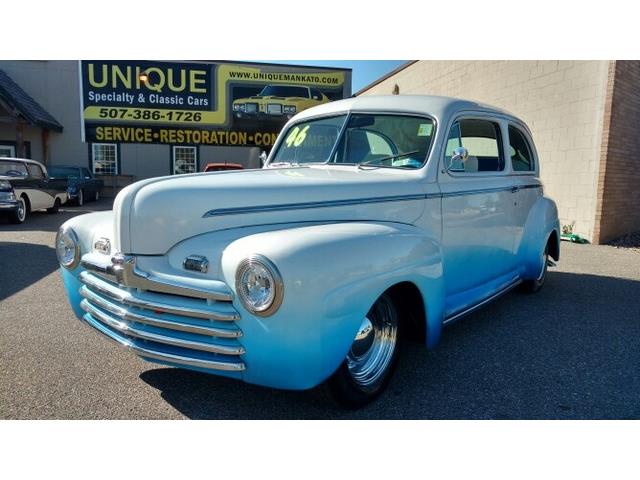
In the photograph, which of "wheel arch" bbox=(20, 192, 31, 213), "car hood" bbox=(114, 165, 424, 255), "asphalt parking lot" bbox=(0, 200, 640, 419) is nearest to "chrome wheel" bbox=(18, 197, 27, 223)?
"wheel arch" bbox=(20, 192, 31, 213)

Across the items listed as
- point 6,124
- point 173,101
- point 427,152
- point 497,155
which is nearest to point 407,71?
point 173,101

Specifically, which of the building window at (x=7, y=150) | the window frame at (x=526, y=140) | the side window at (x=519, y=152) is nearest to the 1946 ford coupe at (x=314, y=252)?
the window frame at (x=526, y=140)

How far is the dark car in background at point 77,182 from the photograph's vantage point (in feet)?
50.8

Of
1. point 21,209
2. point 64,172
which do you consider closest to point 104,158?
point 64,172

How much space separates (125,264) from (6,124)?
66.0 feet

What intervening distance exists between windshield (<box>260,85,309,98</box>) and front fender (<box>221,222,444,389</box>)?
Result: 1637 centimetres

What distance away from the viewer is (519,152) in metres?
5.00

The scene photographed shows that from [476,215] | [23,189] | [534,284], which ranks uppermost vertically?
[476,215]

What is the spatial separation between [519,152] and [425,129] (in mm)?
1805

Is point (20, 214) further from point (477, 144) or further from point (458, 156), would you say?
point (458, 156)

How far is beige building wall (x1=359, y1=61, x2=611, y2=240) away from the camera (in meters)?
9.10

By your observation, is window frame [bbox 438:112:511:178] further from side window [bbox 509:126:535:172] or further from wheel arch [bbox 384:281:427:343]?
wheel arch [bbox 384:281:427:343]

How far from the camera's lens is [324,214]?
2965 mm

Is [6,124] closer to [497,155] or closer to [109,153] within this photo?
[109,153]
